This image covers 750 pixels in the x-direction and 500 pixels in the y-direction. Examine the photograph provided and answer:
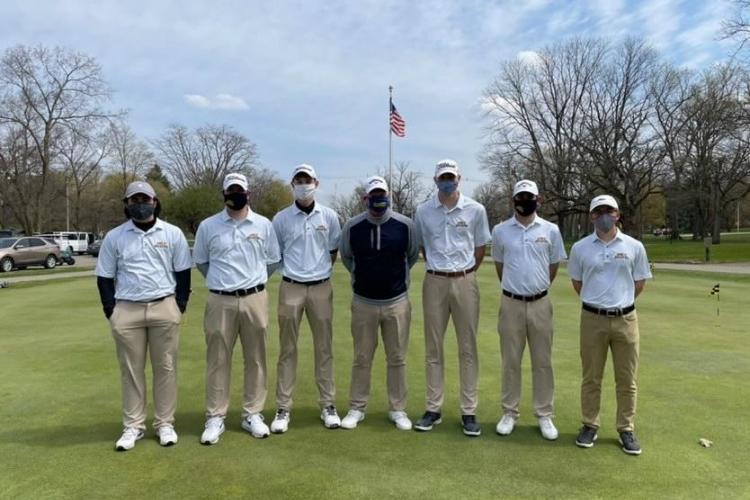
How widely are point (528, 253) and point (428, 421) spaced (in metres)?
1.75

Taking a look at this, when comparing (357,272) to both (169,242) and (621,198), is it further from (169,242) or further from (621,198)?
(621,198)

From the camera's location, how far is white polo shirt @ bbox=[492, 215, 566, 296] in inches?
201

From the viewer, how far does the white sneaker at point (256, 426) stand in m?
5.04

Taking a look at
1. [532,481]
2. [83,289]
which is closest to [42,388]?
[532,481]

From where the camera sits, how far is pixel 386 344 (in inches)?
217

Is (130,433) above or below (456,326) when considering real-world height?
below

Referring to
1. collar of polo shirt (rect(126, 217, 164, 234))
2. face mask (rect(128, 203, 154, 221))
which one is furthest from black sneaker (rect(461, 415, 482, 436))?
face mask (rect(128, 203, 154, 221))

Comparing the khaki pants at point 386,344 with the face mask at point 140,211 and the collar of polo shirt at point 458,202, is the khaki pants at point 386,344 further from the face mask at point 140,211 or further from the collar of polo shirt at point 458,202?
the face mask at point 140,211

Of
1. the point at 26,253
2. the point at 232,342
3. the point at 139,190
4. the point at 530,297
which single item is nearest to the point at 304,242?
the point at 232,342

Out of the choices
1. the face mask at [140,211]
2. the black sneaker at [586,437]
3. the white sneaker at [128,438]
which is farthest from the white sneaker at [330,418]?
the face mask at [140,211]

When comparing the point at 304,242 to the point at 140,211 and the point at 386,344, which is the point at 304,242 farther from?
the point at 140,211

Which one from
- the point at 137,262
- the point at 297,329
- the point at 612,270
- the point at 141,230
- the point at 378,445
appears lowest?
the point at 378,445

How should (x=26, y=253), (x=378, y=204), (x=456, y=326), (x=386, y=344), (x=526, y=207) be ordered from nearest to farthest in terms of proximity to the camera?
(x=526, y=207) → (x=378, y=204) → (x=456, y=326) → (x=386, y=344) → (x=26, y=253)

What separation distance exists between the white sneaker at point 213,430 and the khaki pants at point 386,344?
1202 mm
